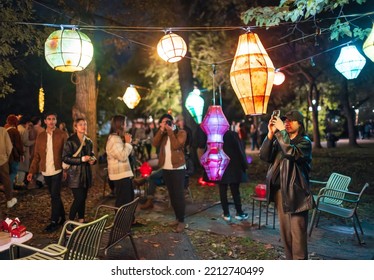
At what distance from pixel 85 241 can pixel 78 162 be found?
2.37 m

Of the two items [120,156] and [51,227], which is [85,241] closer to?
[120,156]

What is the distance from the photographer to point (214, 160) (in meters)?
5.87

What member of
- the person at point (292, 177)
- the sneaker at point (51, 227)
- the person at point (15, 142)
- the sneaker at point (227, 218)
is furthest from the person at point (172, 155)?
the person at point (15, 142)

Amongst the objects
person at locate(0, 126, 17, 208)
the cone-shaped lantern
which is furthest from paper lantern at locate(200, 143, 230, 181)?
person at locate(0, 126, 17, 208)

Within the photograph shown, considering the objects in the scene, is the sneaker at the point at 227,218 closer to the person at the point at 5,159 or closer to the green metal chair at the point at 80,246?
the green metal chair at the point at 80,246

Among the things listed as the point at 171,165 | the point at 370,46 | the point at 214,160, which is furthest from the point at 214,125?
the point at 370,46

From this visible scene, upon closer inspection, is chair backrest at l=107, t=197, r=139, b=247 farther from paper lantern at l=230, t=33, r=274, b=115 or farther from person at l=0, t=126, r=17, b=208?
person at l=0, t=126, r=17, b=208

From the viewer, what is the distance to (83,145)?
225 inches

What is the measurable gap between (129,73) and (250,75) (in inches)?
1237

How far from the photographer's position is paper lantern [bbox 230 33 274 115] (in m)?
4.23

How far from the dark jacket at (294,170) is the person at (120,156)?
247 cm

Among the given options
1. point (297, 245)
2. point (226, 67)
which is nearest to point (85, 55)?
point (297, 245)

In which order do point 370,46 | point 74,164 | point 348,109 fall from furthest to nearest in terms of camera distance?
1. point 348,109
2. point 74,164
3. point 370,46
